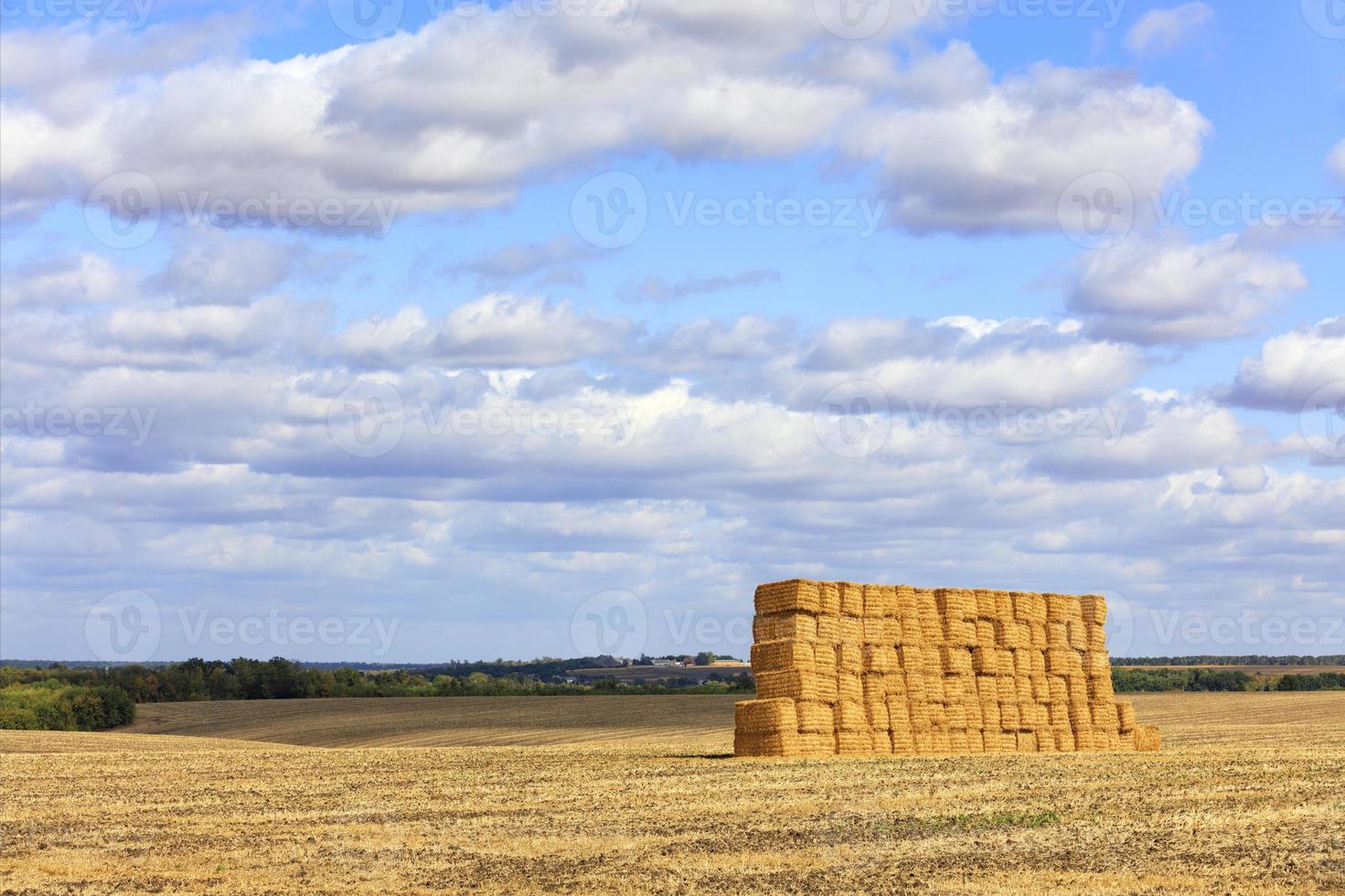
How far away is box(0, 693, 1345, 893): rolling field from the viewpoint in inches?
544

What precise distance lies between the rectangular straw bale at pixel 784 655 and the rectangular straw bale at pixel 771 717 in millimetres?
709

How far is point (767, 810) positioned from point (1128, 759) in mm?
12020

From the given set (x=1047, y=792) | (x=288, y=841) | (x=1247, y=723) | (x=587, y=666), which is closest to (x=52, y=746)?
(x=288, y=841)

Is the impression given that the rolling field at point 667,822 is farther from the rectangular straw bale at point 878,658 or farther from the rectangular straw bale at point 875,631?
the rectangular straw bale at point 875,631

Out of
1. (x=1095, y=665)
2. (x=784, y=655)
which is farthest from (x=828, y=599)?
(x=1095, y=665)

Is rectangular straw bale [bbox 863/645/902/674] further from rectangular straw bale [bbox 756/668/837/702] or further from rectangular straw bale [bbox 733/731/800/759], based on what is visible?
rectangular straw bale [bbox 733/731/800/759]

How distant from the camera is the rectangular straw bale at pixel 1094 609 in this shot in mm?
35312

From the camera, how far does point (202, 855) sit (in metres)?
15.7

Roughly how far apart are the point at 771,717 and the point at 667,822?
11876 mm

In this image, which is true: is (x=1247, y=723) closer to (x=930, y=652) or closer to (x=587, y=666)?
(x=930, y=652)

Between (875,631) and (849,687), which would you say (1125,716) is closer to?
(875,631)

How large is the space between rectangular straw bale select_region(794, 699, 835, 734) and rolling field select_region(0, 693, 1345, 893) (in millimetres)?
1505

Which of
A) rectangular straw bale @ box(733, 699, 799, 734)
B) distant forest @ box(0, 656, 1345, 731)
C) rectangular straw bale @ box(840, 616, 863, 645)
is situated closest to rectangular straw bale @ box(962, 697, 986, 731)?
rectangular straw bale @ box(840, 616, 863, 645)

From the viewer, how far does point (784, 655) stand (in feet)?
98.2
